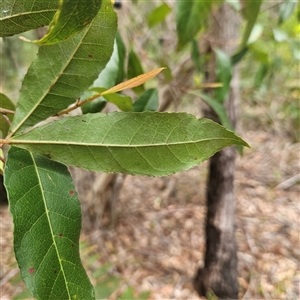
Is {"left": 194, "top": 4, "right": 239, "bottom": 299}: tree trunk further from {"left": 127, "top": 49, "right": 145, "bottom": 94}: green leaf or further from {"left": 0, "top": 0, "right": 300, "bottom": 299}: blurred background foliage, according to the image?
{"left": 127, "top": 49, "right": 145, "bottom": 94}: green leaf

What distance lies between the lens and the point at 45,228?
29 centimetres

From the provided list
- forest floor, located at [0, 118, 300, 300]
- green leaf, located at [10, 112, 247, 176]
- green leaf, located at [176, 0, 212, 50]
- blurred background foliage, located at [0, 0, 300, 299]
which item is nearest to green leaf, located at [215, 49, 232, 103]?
blurred background foliage, located at [0, 0, 300, 299]

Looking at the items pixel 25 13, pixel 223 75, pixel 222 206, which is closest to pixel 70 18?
pixel 25 13

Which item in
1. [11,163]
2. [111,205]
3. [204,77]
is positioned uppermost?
[204,77]

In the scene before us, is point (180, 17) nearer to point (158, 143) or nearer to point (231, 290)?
→ point (158, 143)

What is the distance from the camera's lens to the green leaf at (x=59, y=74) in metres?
0.30

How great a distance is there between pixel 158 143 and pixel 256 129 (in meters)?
3.55

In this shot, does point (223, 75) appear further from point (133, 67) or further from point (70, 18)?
point (70, 18)

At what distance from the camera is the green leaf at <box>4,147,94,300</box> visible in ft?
0.91

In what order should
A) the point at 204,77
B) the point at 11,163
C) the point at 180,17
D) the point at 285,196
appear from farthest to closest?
the point at 285,196 → the point at 204,77 → the point at 180,17 → the point at 11,163

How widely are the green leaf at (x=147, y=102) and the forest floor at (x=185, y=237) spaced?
114cm

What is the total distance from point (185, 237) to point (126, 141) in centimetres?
182

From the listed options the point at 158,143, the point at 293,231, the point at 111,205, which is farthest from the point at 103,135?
the point at 293,231

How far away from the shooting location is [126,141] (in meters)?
0.30
